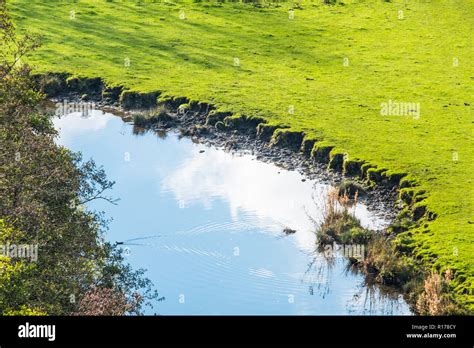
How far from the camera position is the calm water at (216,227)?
29.5 meters

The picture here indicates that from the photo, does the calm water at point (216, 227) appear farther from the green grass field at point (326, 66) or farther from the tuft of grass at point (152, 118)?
the green grass field at point (326, 66)

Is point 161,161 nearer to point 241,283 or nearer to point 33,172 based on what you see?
point 241,283

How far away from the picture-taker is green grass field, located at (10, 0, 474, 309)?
38.2 meters

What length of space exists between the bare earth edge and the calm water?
0.73m

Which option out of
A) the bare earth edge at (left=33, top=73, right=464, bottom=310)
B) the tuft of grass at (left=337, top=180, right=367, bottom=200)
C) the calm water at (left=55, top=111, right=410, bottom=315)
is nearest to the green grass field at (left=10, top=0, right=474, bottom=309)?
the bare earth edge at (left=33, top=73, right=464, bottom=310)

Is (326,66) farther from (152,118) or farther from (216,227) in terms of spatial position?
(216,227)

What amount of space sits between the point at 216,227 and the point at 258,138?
895cm

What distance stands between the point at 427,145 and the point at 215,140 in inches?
400

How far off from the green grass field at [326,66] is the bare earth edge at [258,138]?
659 mm

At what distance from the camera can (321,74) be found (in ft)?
168

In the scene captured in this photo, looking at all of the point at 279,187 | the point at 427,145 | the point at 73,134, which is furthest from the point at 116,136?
the point at 427,145

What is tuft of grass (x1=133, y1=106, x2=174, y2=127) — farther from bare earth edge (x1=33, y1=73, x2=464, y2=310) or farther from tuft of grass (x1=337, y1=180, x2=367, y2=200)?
tuft of grass (x1=337, y1=180, x2=367, y2=200)

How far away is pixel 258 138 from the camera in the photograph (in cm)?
4284

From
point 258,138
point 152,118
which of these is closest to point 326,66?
point 258,138
